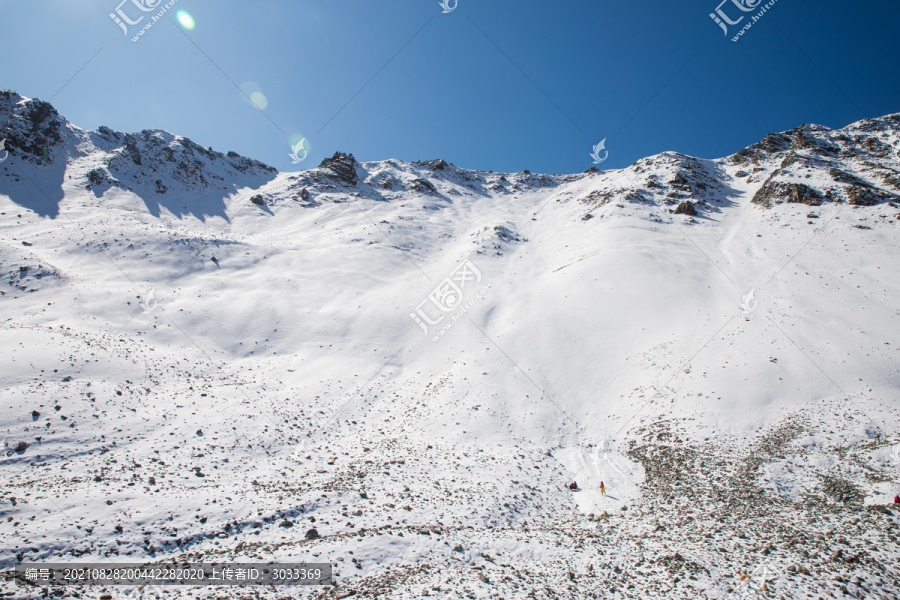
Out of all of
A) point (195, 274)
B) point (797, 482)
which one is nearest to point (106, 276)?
point (195, 274)

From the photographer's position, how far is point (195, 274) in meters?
36.9

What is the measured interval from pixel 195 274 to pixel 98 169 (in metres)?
38.5

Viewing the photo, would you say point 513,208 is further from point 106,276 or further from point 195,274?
point 106,276

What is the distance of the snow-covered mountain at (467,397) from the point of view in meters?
10.4
